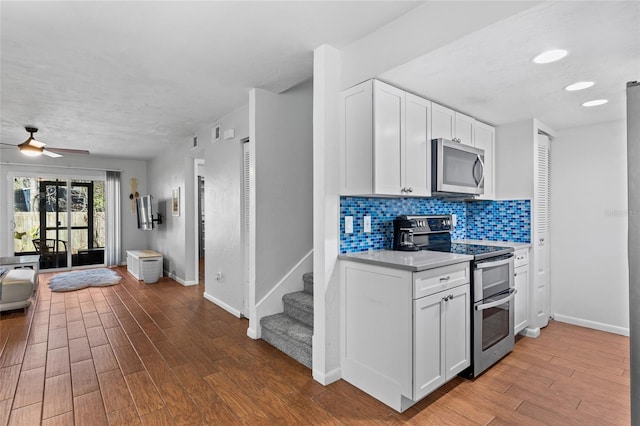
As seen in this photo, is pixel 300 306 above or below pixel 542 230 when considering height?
below

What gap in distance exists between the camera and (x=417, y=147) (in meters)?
2.57

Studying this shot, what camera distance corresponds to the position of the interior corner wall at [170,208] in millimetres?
5574

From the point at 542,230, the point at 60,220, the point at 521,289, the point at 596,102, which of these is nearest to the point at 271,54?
the point at 596,102

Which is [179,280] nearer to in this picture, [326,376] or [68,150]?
[68,150]

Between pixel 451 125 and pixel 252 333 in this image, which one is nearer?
pixel 451 125

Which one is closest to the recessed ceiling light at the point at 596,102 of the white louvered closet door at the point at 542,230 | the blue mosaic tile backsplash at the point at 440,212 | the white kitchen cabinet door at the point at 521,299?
the white louvered closet door at the point at 542,230

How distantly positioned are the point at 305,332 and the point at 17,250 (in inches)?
273

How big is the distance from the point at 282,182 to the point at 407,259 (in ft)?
5.61

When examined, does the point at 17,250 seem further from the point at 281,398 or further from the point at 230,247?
the point at 281,398

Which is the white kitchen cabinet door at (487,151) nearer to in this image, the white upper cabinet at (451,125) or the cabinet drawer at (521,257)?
the white upper cabinet at (451,125)

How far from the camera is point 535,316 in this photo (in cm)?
330

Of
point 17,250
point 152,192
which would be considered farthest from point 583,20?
point 17,250

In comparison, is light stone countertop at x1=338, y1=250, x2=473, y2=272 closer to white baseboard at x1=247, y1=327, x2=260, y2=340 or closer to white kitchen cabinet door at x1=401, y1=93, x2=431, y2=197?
white kitchen cabinet door at x1=401, y1=93, x2=431, y2=197

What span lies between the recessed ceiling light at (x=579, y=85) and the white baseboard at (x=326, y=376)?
2716mm
